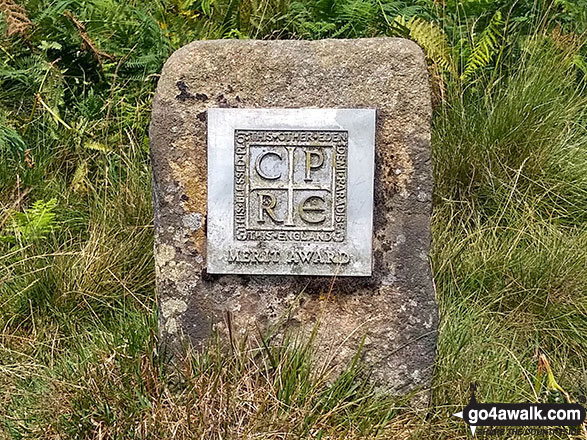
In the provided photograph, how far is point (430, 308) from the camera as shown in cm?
250

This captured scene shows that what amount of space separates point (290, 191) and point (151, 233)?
44.3 inches

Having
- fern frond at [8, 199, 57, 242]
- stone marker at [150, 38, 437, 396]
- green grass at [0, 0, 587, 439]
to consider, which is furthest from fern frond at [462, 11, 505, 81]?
fern frond at [8, 199, 57, 242]

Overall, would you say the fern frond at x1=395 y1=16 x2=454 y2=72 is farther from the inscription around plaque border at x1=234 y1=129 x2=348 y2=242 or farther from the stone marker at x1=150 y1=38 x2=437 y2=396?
the inscription around plaque border at x1=234 y1=129 x2=348 y2=242

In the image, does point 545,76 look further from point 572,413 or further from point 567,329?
point 572,413

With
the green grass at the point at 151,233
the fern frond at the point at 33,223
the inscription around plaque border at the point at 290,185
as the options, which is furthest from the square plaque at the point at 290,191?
the fern frond at the point at 33,223

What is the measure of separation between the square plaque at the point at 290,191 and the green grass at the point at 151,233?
287 mm

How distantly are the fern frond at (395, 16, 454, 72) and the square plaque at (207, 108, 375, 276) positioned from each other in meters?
1.70

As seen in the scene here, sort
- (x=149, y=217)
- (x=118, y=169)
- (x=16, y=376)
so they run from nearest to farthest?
(x=16, y=376), (x=149, y=217), (x=118, y=169)

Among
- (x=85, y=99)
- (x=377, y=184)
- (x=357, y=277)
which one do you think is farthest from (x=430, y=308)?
(x=85, y=99)

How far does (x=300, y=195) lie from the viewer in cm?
246

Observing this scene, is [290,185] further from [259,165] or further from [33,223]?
[33,223]

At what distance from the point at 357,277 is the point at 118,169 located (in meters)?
1.76

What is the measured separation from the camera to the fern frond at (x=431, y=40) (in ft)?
12.9

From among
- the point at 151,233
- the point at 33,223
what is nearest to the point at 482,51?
the point at 151,233
